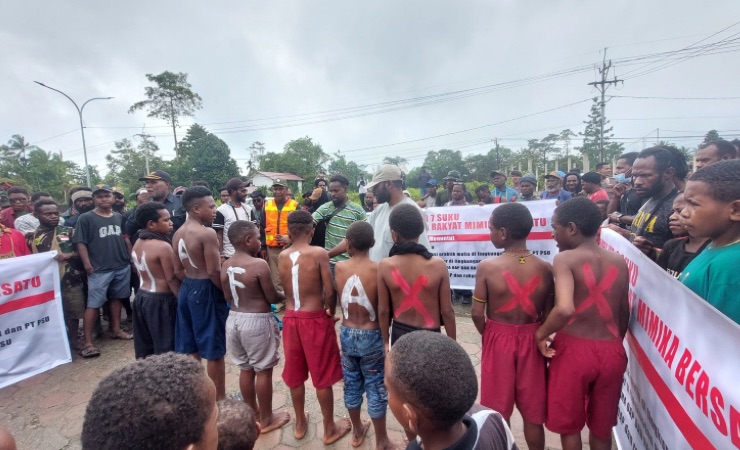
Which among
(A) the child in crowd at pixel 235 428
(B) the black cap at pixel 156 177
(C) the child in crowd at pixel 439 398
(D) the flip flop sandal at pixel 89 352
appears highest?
(B) the black cap at pixel 156 177

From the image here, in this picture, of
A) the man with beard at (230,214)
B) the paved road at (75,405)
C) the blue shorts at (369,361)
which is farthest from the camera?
the man with beard at (230,214)

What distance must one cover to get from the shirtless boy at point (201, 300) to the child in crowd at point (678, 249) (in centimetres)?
333

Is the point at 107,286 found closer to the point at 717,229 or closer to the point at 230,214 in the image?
the point at 230,214

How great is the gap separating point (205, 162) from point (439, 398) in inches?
1646

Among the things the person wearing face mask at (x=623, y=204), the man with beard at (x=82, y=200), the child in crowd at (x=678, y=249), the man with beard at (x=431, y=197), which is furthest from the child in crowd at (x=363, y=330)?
the man with beard at (x=431, y=197)

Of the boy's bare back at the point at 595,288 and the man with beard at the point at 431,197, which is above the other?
the man with beard at the point at 431,197

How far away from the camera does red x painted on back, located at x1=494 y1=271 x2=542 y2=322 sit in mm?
2217

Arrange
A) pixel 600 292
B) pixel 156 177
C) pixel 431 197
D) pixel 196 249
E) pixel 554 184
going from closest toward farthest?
pixel 600 292 < pixel 196 249 < pixel 156 177 < pixel 554 184 < pixel 431 197

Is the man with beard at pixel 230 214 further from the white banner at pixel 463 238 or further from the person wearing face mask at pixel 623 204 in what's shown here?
the person wearing face mask at pixel 623 204

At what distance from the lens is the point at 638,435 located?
79.8 inches

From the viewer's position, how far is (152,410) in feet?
3.19

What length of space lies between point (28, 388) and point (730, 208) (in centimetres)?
611

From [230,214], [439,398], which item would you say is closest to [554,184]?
[230,214]

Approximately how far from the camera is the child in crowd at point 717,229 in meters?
1.47
